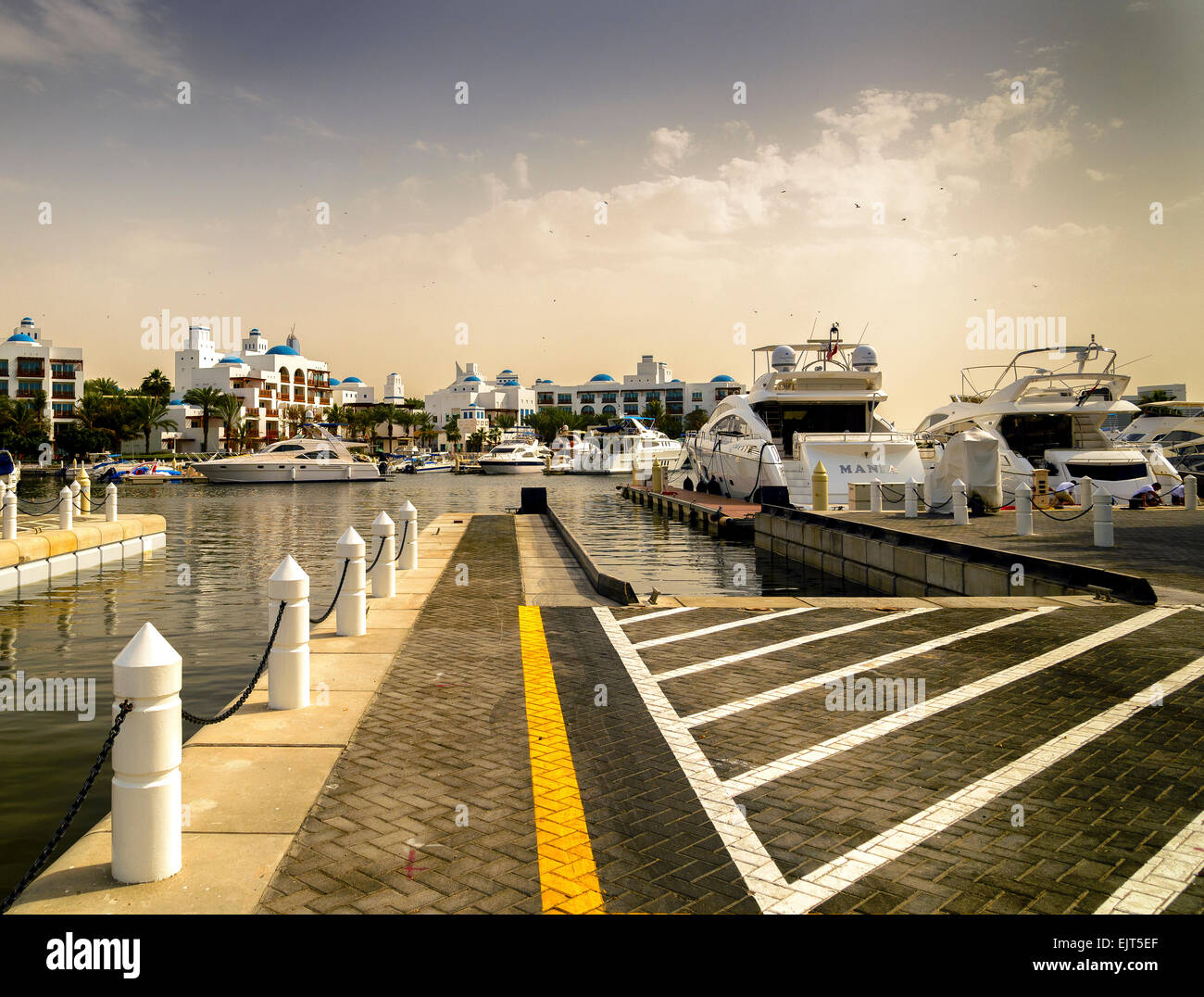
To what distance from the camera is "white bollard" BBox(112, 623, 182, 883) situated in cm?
372

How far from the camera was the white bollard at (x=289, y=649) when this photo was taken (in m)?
6.35

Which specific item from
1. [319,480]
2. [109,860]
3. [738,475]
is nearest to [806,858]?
[109,860]

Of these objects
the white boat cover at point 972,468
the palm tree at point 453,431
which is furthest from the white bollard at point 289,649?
the palm tree at point 453,431

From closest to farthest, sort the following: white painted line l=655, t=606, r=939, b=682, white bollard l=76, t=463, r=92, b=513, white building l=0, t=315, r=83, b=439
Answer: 1. white painted line l=655, t=606, r=939, b=682
2. white bollard l=76, t=463, r=92, b=513
3. white building l=0, t=315, r=83, b=439

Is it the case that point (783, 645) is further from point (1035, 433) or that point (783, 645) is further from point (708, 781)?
point (1035, 433)

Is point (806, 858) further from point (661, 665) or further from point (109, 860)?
point (661, 665)

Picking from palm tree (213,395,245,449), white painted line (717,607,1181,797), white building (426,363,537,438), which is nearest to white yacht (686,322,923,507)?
white painted line (717,607,1181,797)

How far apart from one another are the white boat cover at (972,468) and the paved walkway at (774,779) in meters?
14.1

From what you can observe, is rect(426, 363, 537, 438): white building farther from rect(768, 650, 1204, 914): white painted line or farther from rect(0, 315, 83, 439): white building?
rect(768, 650, 1204, 914): white painted line

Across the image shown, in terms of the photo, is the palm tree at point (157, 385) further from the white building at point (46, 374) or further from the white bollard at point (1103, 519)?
the white bollard at point (1103, 519)

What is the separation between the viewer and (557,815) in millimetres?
4496

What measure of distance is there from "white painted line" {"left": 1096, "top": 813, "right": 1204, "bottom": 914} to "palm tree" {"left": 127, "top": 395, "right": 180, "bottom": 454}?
3984 inches

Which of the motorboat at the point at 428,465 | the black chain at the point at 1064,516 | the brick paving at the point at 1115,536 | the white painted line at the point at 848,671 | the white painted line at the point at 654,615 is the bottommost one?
the white painted line at the point at 654,615
